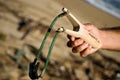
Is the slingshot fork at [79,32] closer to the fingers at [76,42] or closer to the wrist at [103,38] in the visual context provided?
the fingers at [76,42]

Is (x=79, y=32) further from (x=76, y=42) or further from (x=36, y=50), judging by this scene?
(x=36, y=50)

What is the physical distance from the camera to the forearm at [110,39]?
2865 millimetres

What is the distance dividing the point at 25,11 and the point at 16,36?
148 centimetres

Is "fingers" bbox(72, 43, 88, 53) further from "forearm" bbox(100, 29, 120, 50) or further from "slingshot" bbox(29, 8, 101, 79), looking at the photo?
"forearm" bbox(100, 29, 120, 50)

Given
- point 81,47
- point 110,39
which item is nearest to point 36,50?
point 110,39

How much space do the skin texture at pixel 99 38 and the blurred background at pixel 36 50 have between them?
196 cm

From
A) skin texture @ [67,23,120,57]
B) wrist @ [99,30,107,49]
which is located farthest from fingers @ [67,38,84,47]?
Answer: wrist @ [99,30,107,49]

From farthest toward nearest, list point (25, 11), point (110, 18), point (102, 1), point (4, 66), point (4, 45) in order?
point (102, 1), point (110, 18), point (25, 11), point (4, 45), point (4, 66)

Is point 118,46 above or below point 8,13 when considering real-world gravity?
above

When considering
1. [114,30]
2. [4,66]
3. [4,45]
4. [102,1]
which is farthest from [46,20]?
[114,30]

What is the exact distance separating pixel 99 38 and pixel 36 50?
150 inches

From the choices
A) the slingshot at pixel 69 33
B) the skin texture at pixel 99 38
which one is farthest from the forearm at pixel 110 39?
the slingshot at pixel 69 33

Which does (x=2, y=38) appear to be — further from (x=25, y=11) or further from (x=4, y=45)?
(x=25, y=11)

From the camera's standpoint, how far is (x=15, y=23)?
707cm
